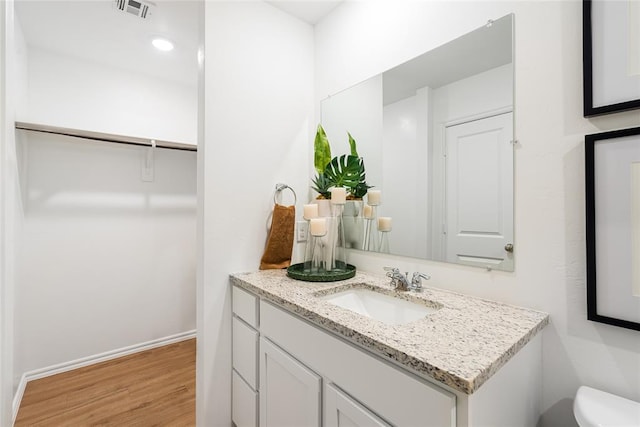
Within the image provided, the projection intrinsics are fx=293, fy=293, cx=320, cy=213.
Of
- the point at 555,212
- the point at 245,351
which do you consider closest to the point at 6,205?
the point at 245,351

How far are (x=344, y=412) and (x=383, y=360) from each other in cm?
24

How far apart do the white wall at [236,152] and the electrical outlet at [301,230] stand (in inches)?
2.1

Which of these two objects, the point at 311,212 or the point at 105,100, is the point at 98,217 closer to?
the point at 105,100

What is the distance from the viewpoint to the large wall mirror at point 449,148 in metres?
1.07

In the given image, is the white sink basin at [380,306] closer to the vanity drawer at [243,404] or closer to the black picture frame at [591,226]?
the black picture frame at [591,226]

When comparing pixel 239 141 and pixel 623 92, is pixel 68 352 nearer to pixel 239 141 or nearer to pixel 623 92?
pixel 239 141

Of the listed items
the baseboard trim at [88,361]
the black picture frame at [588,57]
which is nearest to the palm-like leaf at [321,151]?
the black picture frame at [588,57]

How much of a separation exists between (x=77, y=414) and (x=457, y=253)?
2.36 m

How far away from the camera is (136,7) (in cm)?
168

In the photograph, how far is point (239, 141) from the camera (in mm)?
1567

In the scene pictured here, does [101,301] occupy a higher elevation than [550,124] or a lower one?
lower

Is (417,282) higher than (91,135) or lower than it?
lower

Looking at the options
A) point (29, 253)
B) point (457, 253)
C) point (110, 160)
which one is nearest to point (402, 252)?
point (457, 253)

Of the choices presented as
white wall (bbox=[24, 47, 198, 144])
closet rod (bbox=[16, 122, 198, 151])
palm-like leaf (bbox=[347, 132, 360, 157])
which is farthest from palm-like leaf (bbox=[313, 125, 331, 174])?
white wall (bbox=[24, 47, 198, 144])
